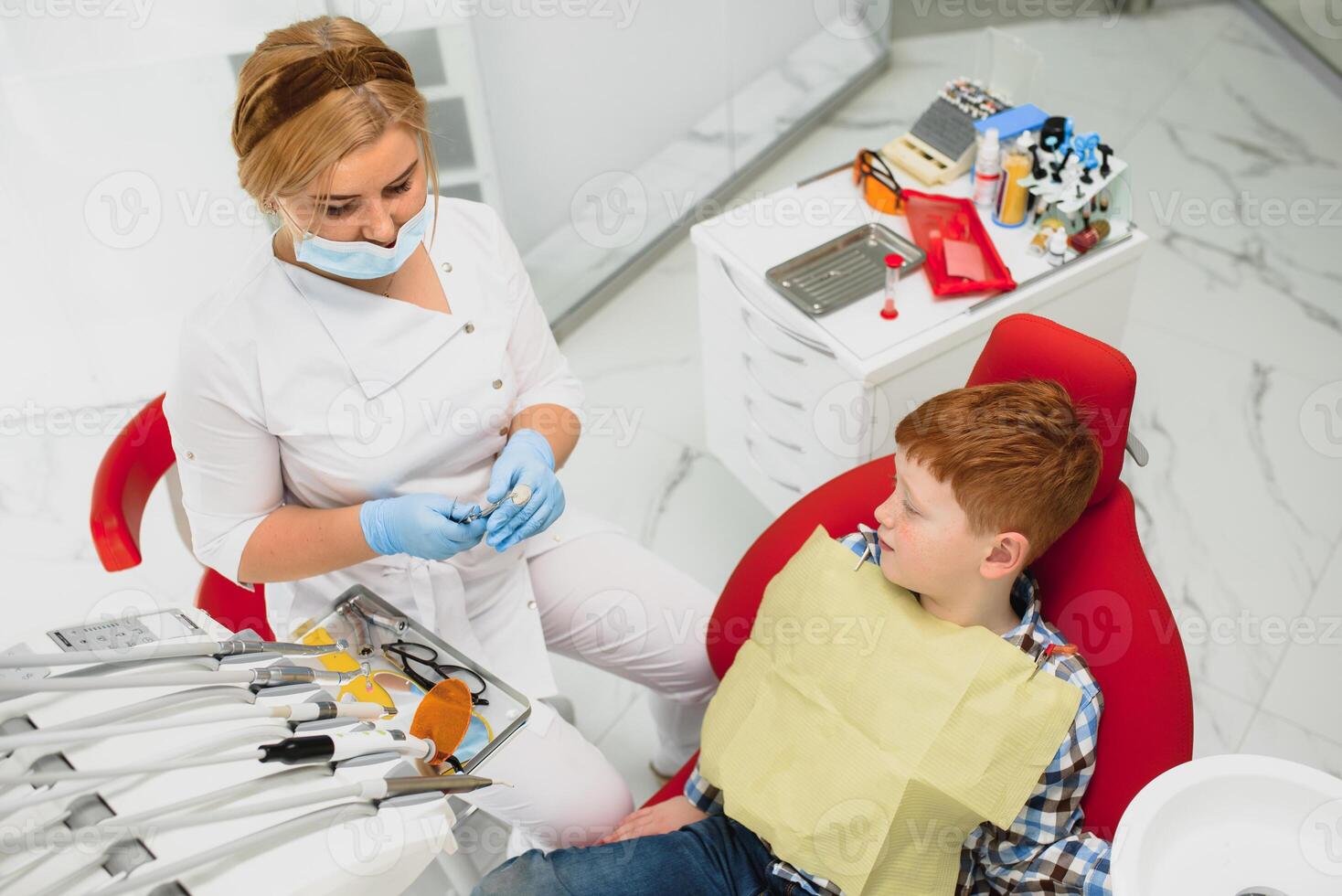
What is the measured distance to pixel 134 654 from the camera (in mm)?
914

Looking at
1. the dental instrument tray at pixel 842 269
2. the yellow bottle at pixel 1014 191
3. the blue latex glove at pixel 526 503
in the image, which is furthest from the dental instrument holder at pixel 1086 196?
the blue latex glove at pixel 526 503

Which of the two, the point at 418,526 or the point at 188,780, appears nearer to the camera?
the point at 188,780

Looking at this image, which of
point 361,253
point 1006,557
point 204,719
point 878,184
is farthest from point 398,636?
point 878,184

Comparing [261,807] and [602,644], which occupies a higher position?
[261,807]

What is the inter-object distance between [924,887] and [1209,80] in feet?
9.92

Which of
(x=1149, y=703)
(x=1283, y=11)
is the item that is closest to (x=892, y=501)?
(x=1149, y=703)

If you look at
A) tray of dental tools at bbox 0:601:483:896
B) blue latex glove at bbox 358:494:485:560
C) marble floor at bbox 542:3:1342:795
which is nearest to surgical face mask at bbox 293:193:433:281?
blue latex glove at bbox 358:494:485:560

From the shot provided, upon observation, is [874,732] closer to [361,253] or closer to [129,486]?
[361,253]

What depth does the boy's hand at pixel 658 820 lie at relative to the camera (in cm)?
154

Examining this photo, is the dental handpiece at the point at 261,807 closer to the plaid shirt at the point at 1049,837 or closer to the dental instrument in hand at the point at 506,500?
the dental instrument in hand at the point at 506,500

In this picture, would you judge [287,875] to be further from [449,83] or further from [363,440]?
[449,83]

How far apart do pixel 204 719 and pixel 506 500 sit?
0.67 m

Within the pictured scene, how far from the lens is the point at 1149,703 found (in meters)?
1.30

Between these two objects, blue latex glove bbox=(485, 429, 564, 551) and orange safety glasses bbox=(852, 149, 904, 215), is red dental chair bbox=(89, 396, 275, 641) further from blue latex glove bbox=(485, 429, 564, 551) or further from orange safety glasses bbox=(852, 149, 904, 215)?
orange safety glasses bbox=(852, 149, 904, 215)
